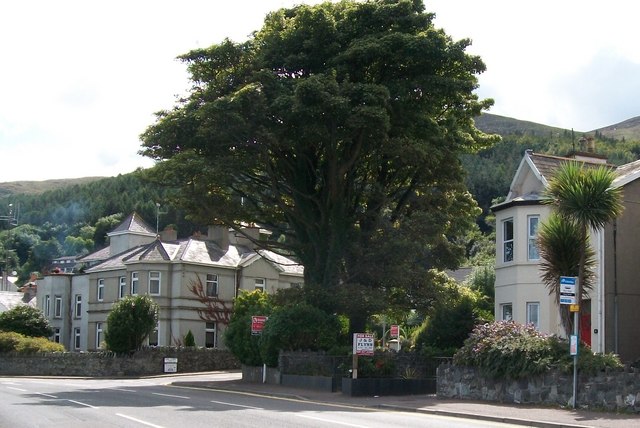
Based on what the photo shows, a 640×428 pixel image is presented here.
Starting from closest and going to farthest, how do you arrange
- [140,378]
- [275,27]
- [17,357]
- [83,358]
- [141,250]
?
[275,27] → [140,378] → [83,358] → [17,357] → [141,250]

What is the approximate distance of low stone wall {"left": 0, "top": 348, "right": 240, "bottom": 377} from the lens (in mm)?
50562

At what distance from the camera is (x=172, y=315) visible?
5897 cm

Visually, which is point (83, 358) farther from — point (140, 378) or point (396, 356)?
Result: point (396, 356)

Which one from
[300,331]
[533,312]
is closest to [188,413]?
[300,331]

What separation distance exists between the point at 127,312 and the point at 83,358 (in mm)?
5849

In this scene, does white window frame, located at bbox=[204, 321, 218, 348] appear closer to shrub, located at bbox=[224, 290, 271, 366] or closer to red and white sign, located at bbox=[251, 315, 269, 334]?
shrub, located at bbox=[224, 290, 271, 366]

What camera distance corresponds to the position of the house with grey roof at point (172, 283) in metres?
58.9

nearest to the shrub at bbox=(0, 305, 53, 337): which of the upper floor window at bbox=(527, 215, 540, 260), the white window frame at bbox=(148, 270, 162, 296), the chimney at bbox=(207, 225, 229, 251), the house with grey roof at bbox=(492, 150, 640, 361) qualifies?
the white window frame at bbox=(148, 270, 162, 296)

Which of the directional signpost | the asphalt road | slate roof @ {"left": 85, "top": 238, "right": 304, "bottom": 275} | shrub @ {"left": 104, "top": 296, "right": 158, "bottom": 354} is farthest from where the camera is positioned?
slate roof @ {"left": 85, "top": 238, "right": 304, "bottom": 275}

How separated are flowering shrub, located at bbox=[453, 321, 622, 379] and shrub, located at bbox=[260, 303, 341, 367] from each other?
8918mm

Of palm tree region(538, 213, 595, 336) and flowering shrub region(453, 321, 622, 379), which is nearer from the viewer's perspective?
flowering shrub region(453, 321, 622, 379)

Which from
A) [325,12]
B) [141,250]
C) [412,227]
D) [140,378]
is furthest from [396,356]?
A: [141,250]

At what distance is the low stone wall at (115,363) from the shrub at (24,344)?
0.51 meters

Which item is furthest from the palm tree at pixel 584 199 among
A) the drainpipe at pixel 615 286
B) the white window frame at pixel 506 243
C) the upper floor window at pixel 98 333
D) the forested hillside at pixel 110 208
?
the forested hillside at pixel 110 208
